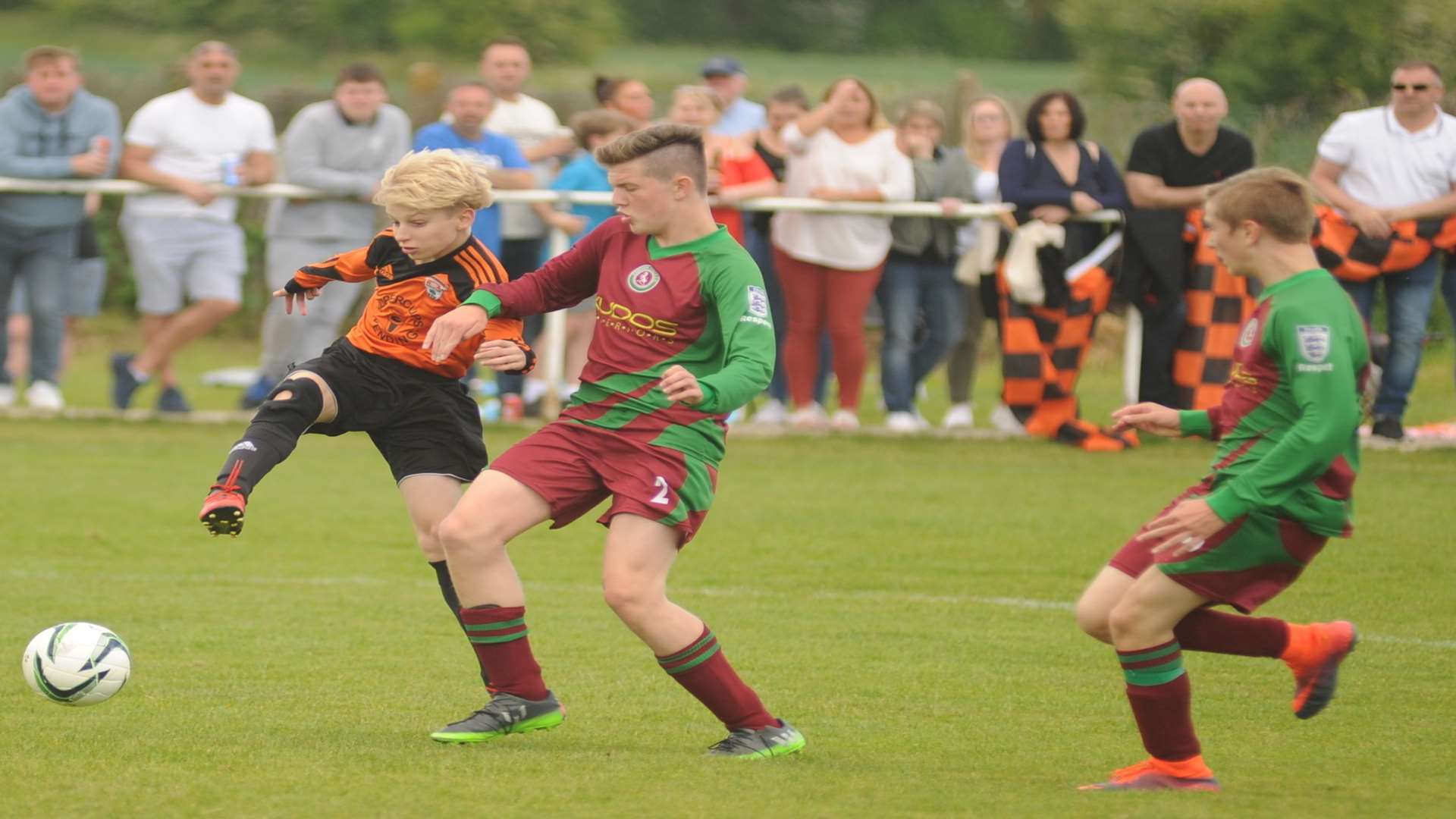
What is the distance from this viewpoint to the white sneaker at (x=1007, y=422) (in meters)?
11.8

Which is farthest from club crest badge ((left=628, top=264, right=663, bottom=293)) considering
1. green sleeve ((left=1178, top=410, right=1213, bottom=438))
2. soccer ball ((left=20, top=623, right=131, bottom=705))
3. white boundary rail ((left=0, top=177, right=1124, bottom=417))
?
white boundary rail ((left=0, top=177, right=1124, bottom=417))

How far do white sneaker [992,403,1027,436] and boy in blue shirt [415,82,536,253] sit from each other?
3.34m

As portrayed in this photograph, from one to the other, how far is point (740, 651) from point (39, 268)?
23.1 ft

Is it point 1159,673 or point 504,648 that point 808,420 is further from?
point 1159,673

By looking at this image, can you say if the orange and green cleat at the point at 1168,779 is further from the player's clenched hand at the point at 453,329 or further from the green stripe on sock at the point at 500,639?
the player's clenched hand at the point at 453,329

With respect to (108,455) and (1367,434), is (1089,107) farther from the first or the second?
(108,455)

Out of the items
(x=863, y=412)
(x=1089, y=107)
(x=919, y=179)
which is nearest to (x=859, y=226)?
(x=919, y=179)

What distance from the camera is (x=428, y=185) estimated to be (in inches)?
211

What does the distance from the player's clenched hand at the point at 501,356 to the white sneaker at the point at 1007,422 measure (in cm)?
702

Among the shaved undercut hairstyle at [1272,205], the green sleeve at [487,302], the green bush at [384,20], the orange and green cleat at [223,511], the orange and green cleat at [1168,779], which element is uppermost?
the green bush at [384,20]

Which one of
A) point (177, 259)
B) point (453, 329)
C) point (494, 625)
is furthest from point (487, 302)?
point (177, 259)

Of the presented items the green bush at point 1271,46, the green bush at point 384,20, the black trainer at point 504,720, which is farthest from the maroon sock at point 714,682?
the green bush at point 384,20

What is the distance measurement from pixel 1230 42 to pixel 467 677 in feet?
65.0

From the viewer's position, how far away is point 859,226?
11.5m
